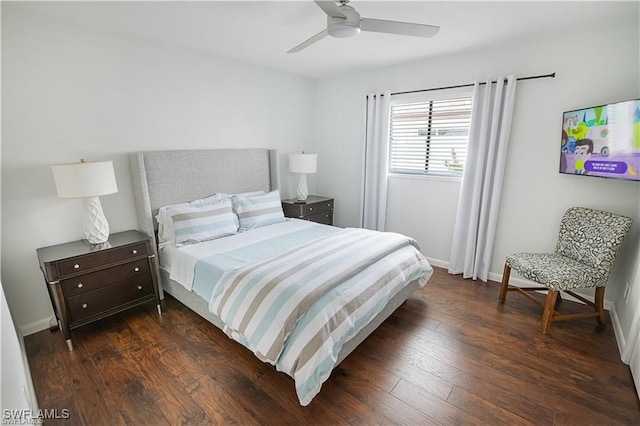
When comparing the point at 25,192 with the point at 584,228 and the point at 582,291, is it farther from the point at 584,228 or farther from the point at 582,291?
the point at 582,291

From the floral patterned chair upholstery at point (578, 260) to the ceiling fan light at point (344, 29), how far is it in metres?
2.36

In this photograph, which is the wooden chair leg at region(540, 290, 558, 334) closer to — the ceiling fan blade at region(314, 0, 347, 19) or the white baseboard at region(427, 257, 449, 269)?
the white baseboard at region(427, 257, 449, 269)

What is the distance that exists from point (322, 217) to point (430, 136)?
5.87 feet

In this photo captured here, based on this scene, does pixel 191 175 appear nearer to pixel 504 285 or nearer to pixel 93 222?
pixel 93 222

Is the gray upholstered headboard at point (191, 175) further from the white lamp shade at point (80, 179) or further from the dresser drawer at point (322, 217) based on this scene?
the dresser drawer at point (322, 217)

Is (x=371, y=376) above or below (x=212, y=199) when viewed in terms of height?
below

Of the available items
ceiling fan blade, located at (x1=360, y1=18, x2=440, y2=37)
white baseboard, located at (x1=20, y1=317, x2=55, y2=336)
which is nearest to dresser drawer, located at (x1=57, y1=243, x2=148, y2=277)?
white baseboard, located at (x1=20, y1=317, x2=55, y2=336)

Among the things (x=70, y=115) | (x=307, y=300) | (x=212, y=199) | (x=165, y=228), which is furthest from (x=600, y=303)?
(x=70, y=115)

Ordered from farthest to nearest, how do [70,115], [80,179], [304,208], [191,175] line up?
[304,208], [191,175], [70,115], [80,179]

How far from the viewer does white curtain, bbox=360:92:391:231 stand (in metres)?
3.84

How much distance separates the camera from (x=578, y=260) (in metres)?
2.58

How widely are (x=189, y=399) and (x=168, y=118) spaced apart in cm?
254

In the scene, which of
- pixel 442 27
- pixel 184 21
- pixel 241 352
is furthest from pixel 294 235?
pixel 442 27

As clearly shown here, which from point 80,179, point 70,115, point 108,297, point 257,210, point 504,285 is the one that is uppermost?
point 70,115
